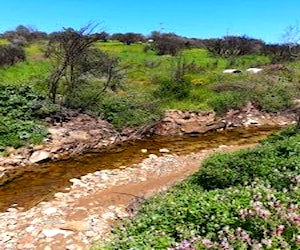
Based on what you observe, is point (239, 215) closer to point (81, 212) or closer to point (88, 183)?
point (81, 212)

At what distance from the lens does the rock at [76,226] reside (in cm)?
1063

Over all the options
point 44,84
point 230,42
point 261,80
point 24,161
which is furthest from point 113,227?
point 230,42

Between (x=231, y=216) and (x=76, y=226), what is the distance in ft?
13.2

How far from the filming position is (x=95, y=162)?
17.0 m

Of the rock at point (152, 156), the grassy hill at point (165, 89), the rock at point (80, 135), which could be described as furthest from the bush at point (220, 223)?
the grassy hill at point (165, 89)

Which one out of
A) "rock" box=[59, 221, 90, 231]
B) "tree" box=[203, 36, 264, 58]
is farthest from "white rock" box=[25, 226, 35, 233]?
"tree" box=[203, 36, 264, 58]

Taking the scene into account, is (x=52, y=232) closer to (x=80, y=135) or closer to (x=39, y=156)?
(x=39, y=156)

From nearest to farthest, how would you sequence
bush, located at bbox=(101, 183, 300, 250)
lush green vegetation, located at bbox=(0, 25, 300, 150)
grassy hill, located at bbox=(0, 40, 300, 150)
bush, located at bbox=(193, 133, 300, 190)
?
bush, located at bbox=(101, 183, 300, 250)
bush, located at bbox=(193, 133, 300, 190)
lush green vegetation, located at bbox=(0, 25, 300, 150)
grassy hill, located at bbox=(0, 40, 300, 150)

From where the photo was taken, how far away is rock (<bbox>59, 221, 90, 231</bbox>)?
34.9 feet

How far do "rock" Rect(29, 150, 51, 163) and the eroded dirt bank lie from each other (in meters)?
2.86

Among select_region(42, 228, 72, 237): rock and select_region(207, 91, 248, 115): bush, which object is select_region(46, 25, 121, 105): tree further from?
select_region(42, 228, 72, 237): rock

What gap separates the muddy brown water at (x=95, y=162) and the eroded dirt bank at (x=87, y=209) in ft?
2.09

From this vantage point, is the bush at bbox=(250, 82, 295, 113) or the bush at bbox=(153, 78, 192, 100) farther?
the bush at bbox=(153, 78, 192, 100)

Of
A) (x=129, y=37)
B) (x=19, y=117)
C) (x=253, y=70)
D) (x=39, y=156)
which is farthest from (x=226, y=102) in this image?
(x=129, y=37)
